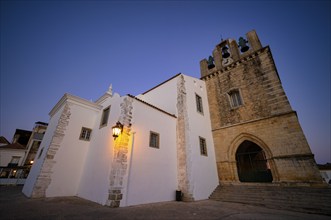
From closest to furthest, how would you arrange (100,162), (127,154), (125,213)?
1. (125,213)
2. (127,154)
3. (100,162)

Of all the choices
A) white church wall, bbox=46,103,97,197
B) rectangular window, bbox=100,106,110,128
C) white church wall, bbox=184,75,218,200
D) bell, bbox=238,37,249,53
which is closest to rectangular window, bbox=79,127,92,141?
white church wall, bbox=46,103,97,197

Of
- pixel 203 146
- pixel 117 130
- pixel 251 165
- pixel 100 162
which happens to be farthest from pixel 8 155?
pixel 251 165

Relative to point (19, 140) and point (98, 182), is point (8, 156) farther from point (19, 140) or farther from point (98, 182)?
point (98, 182)

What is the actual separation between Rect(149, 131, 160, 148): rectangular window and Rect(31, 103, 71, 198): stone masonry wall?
529 centimetres

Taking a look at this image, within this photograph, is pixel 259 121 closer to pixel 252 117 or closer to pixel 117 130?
pixel 252 117

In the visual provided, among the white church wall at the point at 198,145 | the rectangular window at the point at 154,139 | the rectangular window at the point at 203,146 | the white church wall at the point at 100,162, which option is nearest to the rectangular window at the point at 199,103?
the white church wall at the point at 198,145

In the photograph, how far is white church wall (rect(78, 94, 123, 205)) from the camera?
6.69 m

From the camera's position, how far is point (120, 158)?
650 cm

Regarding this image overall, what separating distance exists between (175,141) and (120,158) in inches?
159

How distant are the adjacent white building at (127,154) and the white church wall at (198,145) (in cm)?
5

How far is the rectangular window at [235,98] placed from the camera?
1164cm

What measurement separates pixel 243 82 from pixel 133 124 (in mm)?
9426

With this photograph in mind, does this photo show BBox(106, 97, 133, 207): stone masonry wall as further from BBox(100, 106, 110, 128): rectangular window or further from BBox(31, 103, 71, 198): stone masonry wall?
BBox(31, 103, 71, 198): stone masonry wall

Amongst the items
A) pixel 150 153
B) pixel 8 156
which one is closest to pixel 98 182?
pixel 150 153
